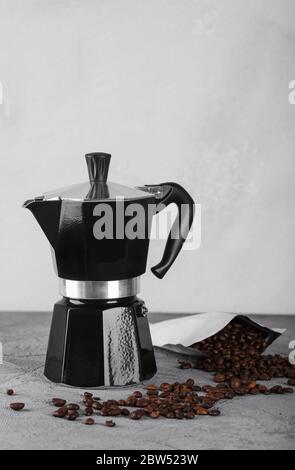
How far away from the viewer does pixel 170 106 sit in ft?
5.88

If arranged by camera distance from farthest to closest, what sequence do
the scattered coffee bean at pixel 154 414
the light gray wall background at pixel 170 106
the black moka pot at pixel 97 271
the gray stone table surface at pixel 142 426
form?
the light gray wall background at pixel 170 106, the black moka pot at pixel 97 271, the scattered coffee bean at pixel 154 414, the gray stone table surface at pixel 142 426

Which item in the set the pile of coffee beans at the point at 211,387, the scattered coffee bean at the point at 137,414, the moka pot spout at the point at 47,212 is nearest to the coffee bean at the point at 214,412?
the pile of coffee beans at the point at 211,387

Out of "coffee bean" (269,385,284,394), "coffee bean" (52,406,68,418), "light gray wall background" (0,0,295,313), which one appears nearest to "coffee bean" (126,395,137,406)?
"coffee bean" (52,406,68,418)

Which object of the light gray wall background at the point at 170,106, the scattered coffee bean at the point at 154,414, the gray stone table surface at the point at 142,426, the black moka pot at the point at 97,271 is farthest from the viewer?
the light gray wall background at the point at 170,106

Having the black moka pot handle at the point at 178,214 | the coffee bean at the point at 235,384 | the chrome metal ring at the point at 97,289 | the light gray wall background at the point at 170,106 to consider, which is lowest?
the coffee bean at the point at 235,384

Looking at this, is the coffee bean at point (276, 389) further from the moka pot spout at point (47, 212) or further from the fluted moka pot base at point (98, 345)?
the moka pot spout at point (47, 212)

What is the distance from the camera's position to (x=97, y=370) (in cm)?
122

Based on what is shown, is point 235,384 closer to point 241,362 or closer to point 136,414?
point 241,362

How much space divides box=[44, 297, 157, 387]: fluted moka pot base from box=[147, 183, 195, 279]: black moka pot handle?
11 centimetres

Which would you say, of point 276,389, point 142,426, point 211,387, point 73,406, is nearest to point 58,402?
point 73,406

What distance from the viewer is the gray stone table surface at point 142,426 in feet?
3.26

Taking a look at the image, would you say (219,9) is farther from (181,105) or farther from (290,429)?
(290,429)

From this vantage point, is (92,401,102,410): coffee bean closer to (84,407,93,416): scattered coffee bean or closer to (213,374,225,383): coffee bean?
(84,407,93,416): scattered coffee bean

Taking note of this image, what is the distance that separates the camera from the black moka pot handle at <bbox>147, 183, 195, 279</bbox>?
4.22 ft
